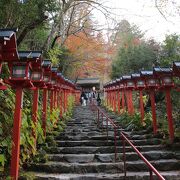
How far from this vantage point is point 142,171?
325 inches

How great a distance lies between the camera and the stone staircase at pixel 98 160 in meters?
7.84

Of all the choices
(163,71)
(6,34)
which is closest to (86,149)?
(163,71)

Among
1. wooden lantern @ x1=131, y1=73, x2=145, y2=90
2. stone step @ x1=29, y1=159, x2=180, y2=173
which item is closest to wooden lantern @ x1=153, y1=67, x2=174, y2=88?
wooden lantern @ x1=131, y1=73, x2=145, y2=90

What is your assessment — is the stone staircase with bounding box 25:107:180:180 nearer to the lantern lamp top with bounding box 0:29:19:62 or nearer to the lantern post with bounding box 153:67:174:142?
the lantern post with bounding box 153:67:174:142

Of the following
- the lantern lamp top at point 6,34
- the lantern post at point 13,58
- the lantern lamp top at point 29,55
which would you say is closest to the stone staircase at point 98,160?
the lantern post at point 13,58

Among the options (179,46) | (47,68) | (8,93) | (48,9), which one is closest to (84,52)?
(179,46)

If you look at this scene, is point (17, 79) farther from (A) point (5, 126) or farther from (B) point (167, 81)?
(B) point (167, 81)

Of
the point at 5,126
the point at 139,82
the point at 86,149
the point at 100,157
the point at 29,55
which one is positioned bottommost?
the point at 100,157

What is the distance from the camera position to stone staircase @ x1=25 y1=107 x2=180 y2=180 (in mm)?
7840

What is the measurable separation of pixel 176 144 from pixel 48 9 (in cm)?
737

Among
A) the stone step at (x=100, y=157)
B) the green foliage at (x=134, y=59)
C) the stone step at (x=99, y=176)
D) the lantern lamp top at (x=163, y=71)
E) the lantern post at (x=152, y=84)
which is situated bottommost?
the stone step at (x=99, y=176)

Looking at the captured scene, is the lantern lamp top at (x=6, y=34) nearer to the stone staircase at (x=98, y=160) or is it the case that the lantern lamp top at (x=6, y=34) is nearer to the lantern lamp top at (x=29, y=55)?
the lantern lamp top at (x=29, y=55)

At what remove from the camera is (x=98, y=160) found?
9078mm

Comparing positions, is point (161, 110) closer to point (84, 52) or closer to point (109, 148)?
point (109, 148)
